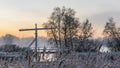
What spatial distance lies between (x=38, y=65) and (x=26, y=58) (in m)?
0.19

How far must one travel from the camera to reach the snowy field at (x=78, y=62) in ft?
16.1

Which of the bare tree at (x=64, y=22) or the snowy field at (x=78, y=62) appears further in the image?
the bare tree at (x=64, y=22)

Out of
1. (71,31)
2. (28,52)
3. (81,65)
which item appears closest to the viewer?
(28,52)

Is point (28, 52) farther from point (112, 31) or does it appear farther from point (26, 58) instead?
point (112, 31)

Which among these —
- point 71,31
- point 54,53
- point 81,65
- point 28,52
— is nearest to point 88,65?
point 81,65

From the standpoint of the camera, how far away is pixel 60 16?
192 feet

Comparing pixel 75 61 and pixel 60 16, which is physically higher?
pixel 60 16

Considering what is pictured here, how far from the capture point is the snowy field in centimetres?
491

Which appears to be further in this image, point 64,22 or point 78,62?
point 64,22

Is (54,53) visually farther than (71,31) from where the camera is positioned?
No

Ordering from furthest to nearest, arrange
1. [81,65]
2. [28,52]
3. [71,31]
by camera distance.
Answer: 1. [71,31]
2. [81,65]
3. [28,52]

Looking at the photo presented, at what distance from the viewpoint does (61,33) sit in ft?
184

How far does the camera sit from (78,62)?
208 inches

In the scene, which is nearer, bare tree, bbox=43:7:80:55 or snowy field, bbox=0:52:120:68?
snowy field, bbox=0:52:120:68
